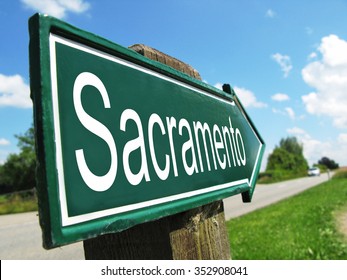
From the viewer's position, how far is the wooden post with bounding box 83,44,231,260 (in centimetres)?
97

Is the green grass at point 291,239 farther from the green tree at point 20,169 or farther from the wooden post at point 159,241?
the green tree at point 20,169

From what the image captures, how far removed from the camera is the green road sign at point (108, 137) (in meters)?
0.68

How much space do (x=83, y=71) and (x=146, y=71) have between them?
0.27 metres

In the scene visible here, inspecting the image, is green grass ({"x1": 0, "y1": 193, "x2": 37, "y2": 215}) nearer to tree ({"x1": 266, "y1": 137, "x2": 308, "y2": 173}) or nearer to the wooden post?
the wooden post

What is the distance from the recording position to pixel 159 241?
971 millimetres

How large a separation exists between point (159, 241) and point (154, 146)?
0.86ft

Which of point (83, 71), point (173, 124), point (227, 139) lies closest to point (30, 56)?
point (83, 71)

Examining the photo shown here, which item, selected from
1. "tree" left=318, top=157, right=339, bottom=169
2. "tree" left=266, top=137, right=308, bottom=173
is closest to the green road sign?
"tree" left=266, top=137, right=308, bottom=173

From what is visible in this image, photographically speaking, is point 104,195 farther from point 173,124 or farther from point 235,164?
point 235,164

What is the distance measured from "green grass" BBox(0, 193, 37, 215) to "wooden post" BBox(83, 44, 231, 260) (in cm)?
1630

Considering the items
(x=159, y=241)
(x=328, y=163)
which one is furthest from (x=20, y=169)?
(x=328, y=163)

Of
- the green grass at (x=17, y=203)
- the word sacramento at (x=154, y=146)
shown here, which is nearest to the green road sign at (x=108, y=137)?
the word sacramento at (x=154, y=146)

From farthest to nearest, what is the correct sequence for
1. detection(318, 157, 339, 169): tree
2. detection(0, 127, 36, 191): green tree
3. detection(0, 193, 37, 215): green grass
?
detection(318, 157, 339, 169): tree
detection(0, 127, 36, 191): green tree
detection(0, 193, 37, 215): green grass
